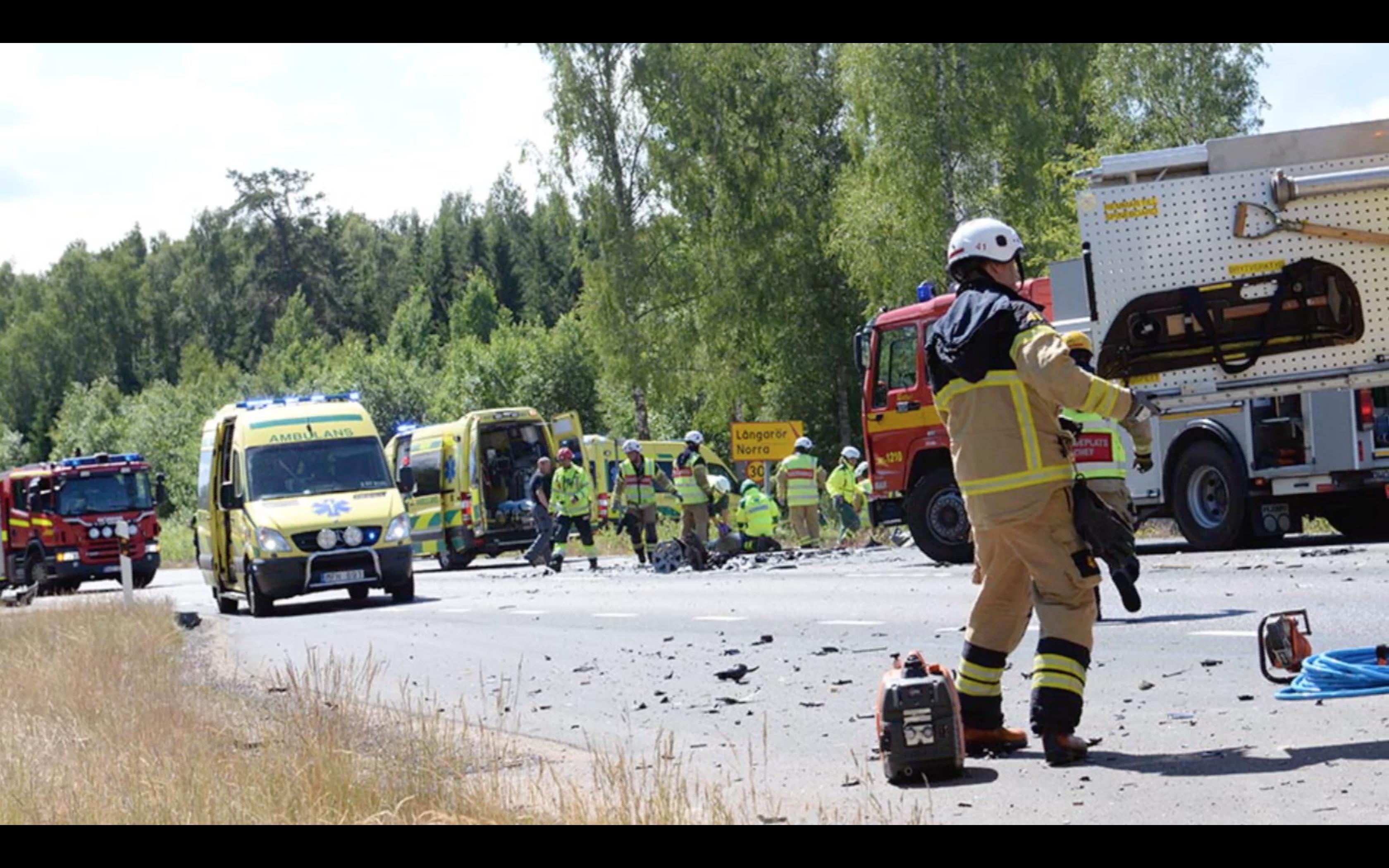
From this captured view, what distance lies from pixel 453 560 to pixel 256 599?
13268 millimetres

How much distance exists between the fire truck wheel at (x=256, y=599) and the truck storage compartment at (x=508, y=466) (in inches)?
440

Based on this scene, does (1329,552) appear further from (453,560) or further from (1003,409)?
(453,560)

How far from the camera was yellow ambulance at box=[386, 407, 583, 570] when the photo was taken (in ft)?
A: 108

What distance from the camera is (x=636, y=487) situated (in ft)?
89.0

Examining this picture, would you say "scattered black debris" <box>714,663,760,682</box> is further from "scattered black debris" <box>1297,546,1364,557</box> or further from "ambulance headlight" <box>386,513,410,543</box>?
"ambulance headlight" <box>386,513,410,543</box>

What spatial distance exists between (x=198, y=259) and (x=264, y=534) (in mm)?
100075

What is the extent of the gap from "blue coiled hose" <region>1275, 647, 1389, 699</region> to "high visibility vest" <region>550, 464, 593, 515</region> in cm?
1910

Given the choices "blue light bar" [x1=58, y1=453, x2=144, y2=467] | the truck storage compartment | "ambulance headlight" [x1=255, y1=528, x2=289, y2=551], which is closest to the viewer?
"ambulance headlight" [x1=255, y1=528, x2=289, y2=551]

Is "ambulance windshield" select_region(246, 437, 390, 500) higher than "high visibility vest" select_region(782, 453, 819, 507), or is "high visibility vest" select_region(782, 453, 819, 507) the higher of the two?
"ambulance windshield" select_region(246, 437, 390, 500)

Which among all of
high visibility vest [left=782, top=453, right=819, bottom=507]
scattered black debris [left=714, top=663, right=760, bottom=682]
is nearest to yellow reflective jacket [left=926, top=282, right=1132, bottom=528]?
scattered black debris [left=714, top=663, right=760, bottom=682]

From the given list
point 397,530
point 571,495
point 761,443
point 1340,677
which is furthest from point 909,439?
point 1340,677

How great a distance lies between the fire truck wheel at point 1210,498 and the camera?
17.7m

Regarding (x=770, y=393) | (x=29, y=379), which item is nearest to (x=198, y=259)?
(x=29, y=379)

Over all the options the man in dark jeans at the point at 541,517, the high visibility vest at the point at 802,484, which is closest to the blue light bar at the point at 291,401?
the man in dark jeans at the point at 541,517
